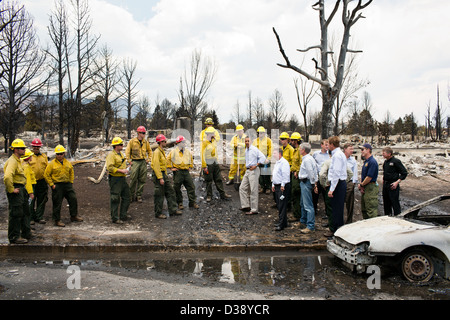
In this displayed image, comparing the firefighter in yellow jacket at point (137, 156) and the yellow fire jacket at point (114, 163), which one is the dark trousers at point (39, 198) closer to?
the yellow fire jacket at point (114, 163)

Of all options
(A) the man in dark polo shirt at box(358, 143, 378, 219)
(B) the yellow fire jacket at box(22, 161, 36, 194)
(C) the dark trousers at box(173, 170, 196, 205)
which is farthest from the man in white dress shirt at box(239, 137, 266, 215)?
(B) the yellow fire jacket at box(22, 161, 36, 194)

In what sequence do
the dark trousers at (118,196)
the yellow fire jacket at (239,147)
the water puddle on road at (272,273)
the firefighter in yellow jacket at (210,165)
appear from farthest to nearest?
the yellow fire jacket at (239,147), the firefighter in yellow jacket at (210,165), the dark trousers at (118,196), the water puddle on road at (272,273)

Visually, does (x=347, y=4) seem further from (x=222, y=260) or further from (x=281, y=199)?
(x=222, y=260)

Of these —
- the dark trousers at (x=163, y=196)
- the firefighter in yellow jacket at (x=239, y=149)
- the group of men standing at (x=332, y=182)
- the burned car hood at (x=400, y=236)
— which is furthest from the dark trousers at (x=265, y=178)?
the burned car hood at (x=400, y=236)

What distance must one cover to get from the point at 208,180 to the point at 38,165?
14.3ft

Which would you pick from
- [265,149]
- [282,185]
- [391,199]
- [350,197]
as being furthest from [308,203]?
[265,149]

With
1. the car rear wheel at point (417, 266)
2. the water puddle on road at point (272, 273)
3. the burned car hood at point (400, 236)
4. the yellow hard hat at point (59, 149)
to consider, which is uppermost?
the yellow hard hat at point (59, 149)

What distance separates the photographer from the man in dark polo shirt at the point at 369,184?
7152 millimetres

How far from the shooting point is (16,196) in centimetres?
652

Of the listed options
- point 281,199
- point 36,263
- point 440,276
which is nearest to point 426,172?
point 281,199

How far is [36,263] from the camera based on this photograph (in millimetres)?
5883

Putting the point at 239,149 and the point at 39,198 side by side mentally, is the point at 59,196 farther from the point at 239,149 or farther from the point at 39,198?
the point at 239,149

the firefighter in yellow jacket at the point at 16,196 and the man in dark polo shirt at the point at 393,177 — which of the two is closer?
the firefighter in yellow jacket at the point at 16,196

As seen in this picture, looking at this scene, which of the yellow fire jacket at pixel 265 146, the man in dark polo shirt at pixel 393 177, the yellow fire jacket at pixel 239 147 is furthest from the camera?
the yellow fire jacket at pixel 265 146
